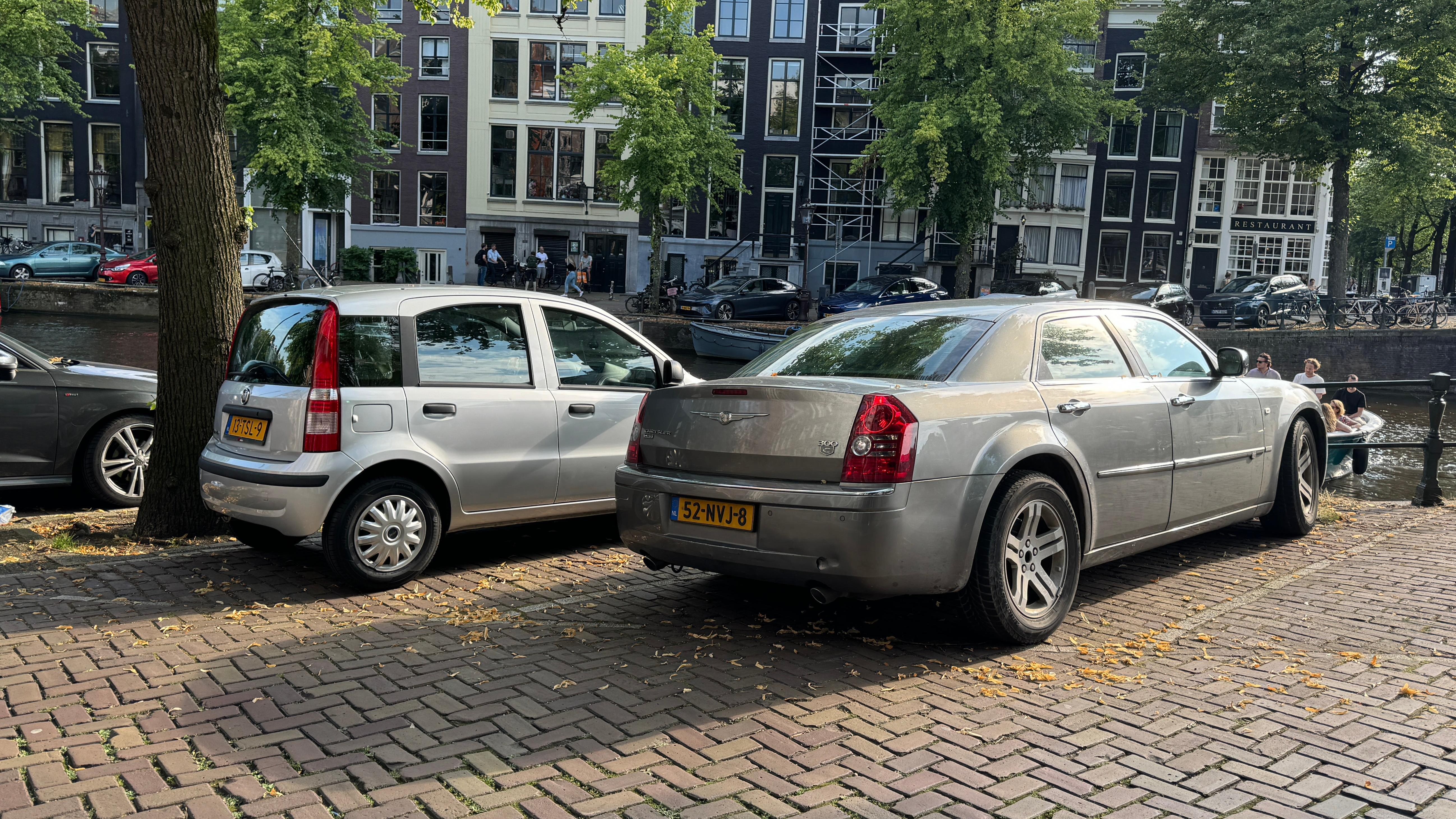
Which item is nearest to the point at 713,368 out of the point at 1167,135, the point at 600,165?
the point at 600,165

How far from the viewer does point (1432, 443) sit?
905 cm

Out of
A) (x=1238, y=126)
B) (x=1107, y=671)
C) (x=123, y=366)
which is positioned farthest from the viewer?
(x=1238, y=126)

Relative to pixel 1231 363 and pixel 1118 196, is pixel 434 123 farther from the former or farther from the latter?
pixel 1231 363

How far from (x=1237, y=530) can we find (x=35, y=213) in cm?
5482

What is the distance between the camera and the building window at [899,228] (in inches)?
1900

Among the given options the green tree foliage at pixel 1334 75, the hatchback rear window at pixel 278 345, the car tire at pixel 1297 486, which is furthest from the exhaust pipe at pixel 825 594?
the green tree foliage at pixel 1334 75

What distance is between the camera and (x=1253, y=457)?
6.61 meters

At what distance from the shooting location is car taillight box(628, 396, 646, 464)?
530 centimetres

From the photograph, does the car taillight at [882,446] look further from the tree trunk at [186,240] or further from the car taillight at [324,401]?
the tree trunk at [186,240]

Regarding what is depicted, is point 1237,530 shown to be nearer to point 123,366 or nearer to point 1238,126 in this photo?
point 123,366

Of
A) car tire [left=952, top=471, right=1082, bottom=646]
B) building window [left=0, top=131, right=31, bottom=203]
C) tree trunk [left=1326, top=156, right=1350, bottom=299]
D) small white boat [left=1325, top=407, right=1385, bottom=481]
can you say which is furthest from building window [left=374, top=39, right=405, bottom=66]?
car tire [left=952, top=471, right=1082, bottom=646]

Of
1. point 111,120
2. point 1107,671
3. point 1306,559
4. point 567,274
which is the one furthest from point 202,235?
point 111,120

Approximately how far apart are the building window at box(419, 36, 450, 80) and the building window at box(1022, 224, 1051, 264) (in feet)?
87.6

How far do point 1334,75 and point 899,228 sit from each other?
18.5m
